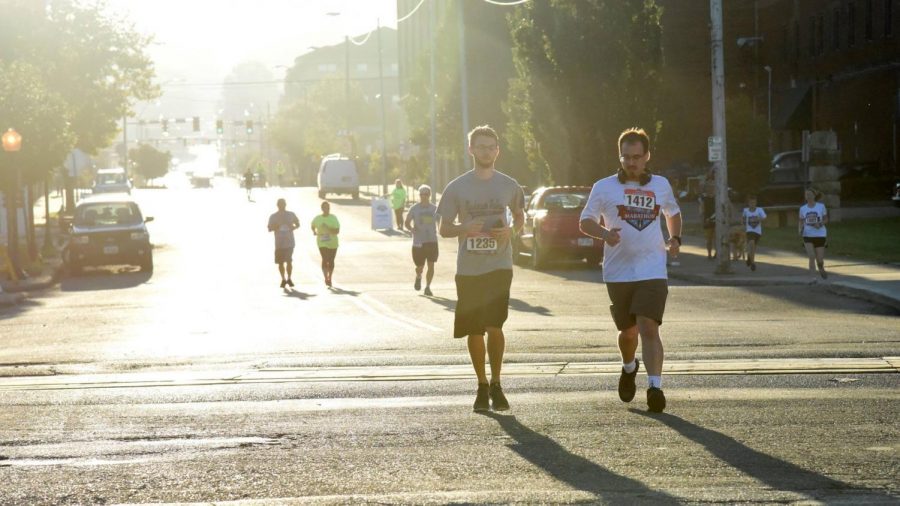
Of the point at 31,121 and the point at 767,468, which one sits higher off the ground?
the point at 31,121

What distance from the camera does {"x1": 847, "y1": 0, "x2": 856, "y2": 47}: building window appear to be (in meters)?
58.6

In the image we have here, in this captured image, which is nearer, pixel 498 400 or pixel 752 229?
pixel 498 400

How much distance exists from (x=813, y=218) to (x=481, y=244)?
15845 mm

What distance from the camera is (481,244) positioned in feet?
31.7

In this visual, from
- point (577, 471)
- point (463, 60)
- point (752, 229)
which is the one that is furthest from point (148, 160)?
point (577, 471)

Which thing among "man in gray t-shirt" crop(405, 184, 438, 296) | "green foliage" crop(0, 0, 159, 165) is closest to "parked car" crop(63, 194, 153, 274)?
"man in gray t-shirt" crop(405, 184, 438, 296)

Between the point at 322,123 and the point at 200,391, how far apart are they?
120300 millimetres

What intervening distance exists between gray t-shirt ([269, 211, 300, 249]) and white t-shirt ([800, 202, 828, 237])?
9.57 metres

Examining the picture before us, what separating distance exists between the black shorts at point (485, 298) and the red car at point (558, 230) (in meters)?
21.0

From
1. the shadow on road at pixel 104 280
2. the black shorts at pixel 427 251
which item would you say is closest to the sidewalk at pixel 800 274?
the black shorts at pixel 427 251

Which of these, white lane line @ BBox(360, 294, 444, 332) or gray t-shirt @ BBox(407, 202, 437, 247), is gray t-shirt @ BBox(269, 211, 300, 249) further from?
white lane line @ BBox(360, 294, 444, 332)

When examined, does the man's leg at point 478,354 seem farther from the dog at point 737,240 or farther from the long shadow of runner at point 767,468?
the dog at point 737,240

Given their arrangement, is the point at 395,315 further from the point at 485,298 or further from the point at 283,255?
the point at 485,298

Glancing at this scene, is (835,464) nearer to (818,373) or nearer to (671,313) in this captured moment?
(818,373)
